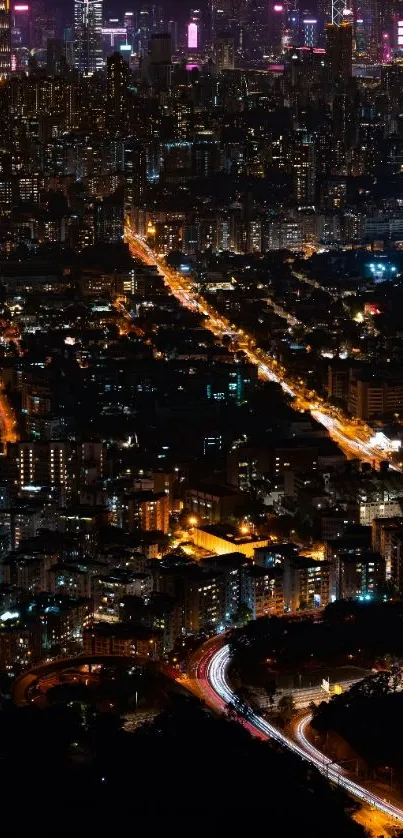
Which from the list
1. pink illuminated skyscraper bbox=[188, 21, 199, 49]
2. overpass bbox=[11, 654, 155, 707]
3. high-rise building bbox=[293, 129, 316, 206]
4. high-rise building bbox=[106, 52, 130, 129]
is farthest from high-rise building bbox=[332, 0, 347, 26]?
overpass bbox=[11, 654, 155, 707]

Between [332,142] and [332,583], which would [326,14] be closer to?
[332,142]

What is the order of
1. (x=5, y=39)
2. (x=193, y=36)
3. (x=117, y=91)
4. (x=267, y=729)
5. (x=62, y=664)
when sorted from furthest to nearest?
1. (x=193, y=36)
2. (x=5, y=39)
3. (x=117, y=91)
4. (x=62, y=664)
5. (x=267, y=729)

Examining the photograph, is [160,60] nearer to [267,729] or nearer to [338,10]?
[338,10]

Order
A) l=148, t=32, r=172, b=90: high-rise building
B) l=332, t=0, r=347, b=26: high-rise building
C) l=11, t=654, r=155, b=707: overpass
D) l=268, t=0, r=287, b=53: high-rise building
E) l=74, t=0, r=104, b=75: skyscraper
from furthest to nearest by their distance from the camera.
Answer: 1. l=268, t=0, r=287, b=53: high-rise building
2. l=332, t=0, r=347, b=26: high-rise building
3. l=74, t=0, r=104, b=75: skyscraper
4. l=148, t=32, r=172, b=90: high-rise building
5. l=11, t=654, r=155, b=707: overpass

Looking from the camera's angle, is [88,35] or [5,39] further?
[88,35]

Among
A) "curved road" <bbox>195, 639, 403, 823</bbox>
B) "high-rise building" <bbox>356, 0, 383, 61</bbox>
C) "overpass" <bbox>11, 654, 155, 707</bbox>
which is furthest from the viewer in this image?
"high-rise building" <bbox>356, 0, 383, 61</bbox>

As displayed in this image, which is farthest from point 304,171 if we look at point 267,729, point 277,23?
point 267,729

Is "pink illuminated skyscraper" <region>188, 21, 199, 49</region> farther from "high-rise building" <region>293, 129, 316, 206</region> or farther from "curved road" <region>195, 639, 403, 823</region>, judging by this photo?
"curved road" <region>195, 639, 403, 823</region>

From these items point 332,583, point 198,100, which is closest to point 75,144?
point 198,100
